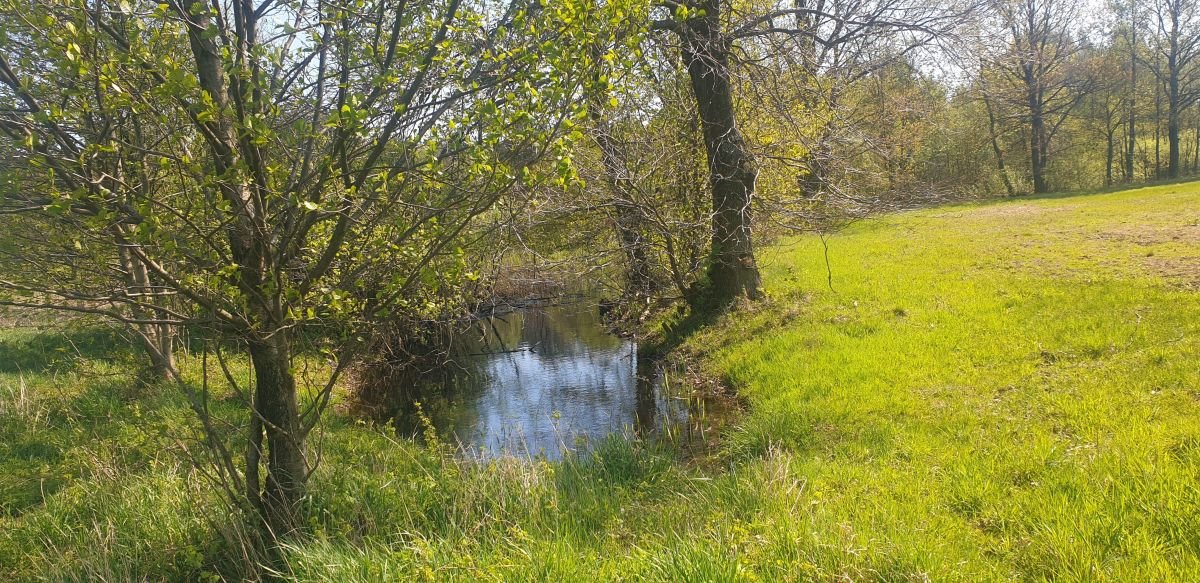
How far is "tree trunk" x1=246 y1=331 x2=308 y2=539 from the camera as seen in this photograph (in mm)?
4074

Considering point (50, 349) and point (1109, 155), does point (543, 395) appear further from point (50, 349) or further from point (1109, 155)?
point (1109, 155)

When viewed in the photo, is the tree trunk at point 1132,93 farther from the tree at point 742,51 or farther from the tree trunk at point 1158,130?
the tree at point 742,51

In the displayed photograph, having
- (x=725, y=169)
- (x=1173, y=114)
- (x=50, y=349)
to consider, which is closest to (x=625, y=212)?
(x=725, y=169)

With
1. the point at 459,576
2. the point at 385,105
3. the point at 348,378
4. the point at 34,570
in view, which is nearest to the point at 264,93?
the point at 385,105

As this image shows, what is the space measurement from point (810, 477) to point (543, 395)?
18.7 ft

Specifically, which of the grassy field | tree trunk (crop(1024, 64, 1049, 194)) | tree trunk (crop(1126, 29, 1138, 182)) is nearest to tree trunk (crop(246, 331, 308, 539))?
the grassy field

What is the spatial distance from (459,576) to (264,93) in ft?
9.27

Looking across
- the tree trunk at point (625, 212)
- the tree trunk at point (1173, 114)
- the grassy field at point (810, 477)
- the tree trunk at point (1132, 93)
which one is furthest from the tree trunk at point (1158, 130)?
the tree trunk at point (625, 212)

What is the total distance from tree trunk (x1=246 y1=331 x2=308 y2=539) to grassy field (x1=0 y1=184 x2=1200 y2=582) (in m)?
0.25

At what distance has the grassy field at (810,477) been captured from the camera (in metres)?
3.36

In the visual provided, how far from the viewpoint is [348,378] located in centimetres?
1084

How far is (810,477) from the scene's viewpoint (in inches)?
189

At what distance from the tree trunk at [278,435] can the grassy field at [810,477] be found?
253mm

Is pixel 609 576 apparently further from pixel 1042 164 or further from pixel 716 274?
pixel 1042 164
